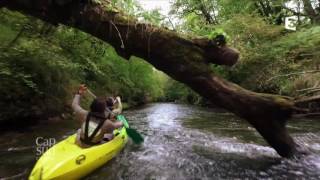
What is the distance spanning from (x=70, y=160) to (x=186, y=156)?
9.72ft

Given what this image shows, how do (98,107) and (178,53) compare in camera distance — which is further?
(178,53)

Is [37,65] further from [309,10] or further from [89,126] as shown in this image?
[309,10]

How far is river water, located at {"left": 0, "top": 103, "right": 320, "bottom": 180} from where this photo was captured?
6391 mm

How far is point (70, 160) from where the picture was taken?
5.65 meters

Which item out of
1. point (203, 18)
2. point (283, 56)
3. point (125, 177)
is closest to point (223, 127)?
point (283, 56)

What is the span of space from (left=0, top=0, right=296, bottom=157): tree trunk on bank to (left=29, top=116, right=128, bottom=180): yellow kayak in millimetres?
2052

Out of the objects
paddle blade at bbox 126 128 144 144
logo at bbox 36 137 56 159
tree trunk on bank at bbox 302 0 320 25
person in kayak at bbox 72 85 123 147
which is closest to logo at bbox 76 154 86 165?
person in kayak at bbox 72 85 123 147

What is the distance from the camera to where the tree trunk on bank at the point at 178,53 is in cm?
679

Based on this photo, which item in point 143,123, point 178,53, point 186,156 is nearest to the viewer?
point 178,53

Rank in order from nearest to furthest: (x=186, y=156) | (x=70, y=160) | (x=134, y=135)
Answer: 1. (x=70, y=160)
2. (x=186, y=156)
3. (x=134, y=135)

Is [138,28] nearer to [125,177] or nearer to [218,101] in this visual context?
[218,101]

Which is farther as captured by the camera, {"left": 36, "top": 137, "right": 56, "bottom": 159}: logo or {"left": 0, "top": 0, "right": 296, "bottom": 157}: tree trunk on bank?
{"left": 36, "top": 137, "right": 56, "bottom": 159}: logo

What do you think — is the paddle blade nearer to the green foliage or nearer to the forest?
the forest

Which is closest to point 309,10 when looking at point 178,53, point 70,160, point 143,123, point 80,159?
point 143,123
